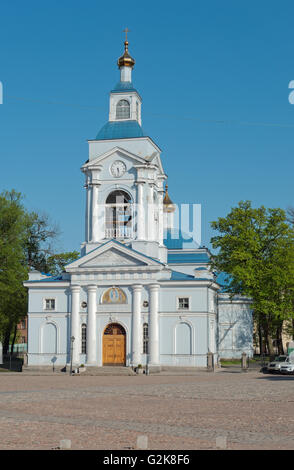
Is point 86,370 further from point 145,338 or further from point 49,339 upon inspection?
point 145,338

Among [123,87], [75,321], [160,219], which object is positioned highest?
[123,87]

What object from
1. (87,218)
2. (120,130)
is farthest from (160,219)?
(120,130)

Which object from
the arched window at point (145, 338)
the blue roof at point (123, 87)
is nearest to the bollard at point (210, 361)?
the arched window at point (145, 338)

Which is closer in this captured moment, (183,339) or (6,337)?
(183,339)

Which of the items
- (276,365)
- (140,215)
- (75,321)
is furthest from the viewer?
(140,215)

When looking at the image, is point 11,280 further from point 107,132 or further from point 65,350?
point 107,132

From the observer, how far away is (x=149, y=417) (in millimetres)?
19125

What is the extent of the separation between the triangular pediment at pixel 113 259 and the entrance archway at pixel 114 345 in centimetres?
452

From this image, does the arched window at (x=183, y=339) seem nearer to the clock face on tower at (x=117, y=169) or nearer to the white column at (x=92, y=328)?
the white column at (x=92, y=328)

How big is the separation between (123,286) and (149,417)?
31.4m

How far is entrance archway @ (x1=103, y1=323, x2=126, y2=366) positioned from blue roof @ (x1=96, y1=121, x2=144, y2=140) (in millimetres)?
15043

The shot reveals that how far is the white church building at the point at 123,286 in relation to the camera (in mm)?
49781

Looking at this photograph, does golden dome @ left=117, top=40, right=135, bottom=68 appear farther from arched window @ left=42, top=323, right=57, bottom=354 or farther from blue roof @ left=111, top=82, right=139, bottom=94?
arched window @ left=42, top=323, right=57, bottom=354
